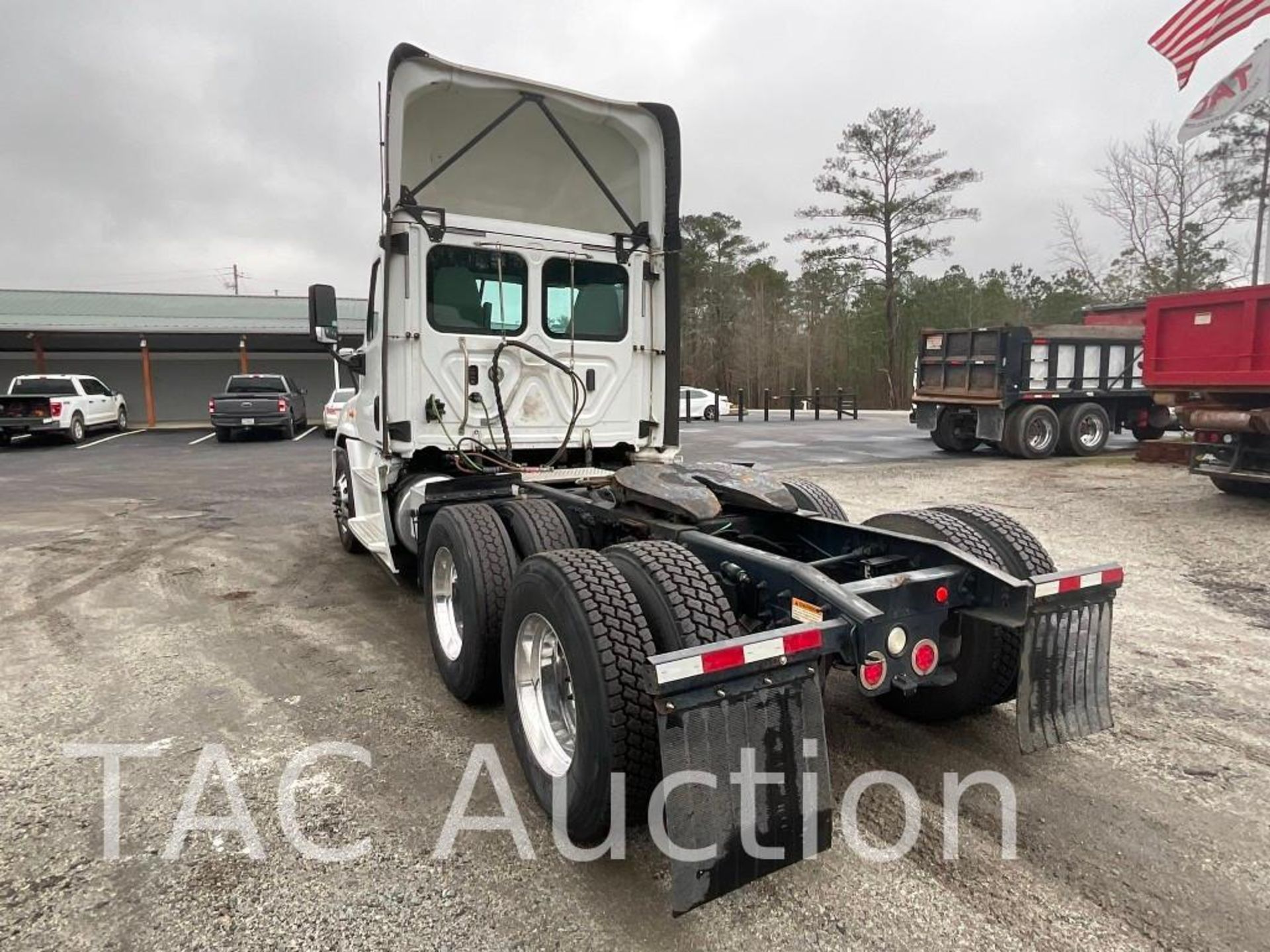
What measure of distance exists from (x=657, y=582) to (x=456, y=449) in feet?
9.35

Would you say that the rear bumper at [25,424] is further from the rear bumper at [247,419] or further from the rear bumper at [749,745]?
the rear bumper at [749,745]

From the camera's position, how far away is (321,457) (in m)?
16.2

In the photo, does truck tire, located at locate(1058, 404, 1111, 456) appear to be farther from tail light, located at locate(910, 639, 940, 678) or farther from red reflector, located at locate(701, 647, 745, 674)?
red reflector, located at locate(701, 647, 745, 674)

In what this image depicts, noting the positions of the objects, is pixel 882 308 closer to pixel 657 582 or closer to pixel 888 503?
Answer: pixel 888 503

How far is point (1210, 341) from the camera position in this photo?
8.55 meters

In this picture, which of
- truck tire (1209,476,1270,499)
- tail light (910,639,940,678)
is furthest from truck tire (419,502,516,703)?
truck tire (1209,476,1270,499)

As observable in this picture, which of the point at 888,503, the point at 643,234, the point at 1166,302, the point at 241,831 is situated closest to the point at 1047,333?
the point at 1166,302

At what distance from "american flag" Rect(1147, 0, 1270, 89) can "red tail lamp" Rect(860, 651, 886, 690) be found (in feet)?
A: 49.1

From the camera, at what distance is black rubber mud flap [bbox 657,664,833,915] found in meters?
2.07

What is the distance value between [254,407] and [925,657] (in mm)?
20383

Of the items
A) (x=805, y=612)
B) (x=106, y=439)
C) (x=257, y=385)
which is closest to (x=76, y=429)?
(x=106, y=439)

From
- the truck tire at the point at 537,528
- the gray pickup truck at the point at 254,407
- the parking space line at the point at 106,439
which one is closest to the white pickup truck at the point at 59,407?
the parking space line at the point at 106,439

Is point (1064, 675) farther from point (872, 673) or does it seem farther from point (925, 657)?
point (872, 673)
